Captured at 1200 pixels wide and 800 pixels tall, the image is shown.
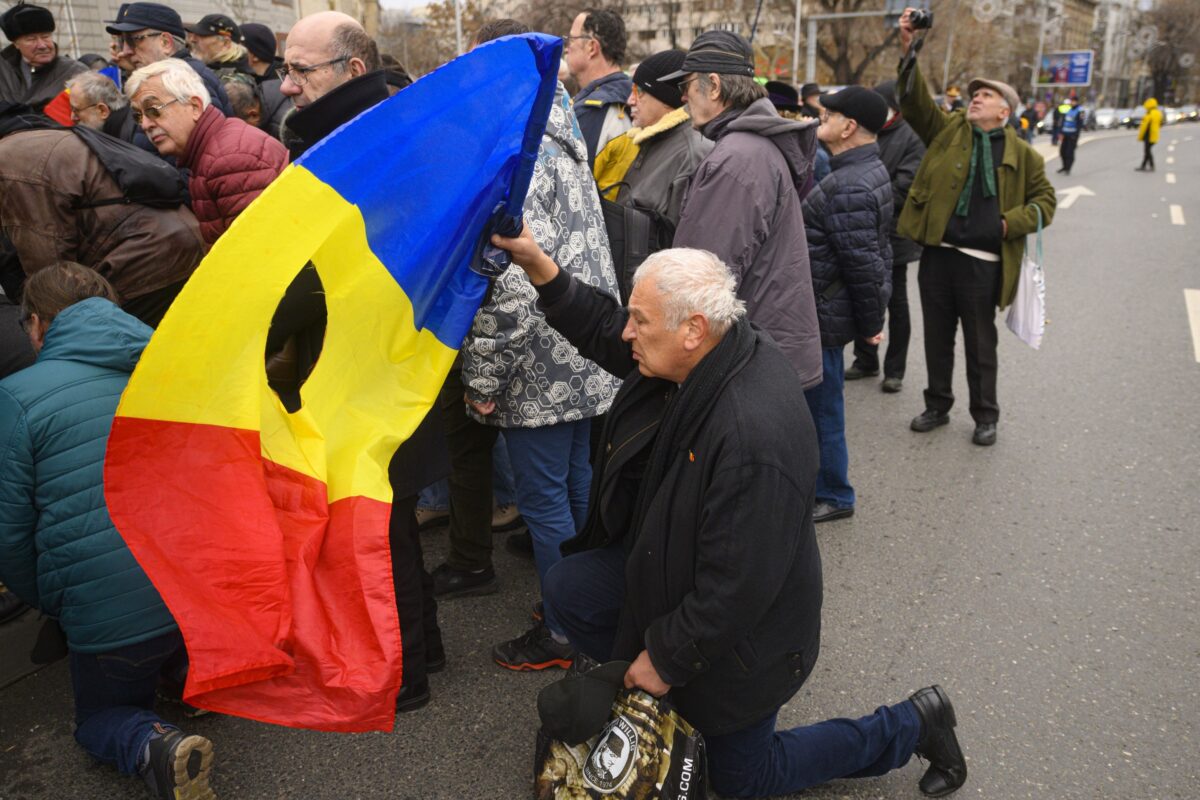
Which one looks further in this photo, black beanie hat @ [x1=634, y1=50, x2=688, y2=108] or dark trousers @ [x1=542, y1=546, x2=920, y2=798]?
black beanie hat @ [x1=634, y1=50, x2=688, y2=108]

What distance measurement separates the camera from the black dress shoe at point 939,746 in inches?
108

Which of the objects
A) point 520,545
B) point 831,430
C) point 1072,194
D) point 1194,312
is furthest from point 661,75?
point 1072,194

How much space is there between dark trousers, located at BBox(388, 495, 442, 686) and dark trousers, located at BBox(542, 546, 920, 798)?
0.47 meters

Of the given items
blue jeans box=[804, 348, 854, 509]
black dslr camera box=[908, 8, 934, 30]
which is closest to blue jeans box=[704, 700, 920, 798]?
blue jeans box=[804, 348, 854, 509]

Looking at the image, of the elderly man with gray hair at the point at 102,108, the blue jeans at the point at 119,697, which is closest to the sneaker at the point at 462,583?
the blue jeans at the point at 119,697

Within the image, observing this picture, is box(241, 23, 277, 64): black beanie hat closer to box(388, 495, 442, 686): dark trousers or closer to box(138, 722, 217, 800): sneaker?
box(388, 495, 442, 686): dark trousers

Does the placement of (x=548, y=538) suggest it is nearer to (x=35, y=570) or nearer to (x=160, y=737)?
(x=160, y=737)

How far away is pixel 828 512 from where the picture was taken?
4.57 meters

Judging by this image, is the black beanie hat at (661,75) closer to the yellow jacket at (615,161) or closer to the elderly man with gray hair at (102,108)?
the yellow jacket at (615,161)

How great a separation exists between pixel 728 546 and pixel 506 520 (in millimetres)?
2399

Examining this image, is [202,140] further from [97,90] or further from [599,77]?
[599,77]

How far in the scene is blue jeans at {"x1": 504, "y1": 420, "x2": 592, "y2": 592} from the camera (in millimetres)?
3283

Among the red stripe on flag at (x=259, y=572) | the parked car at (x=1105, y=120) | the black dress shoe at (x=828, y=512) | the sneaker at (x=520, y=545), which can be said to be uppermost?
the red stripe on flag at (x=259, y=572)

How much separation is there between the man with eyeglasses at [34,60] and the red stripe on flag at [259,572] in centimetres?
414
